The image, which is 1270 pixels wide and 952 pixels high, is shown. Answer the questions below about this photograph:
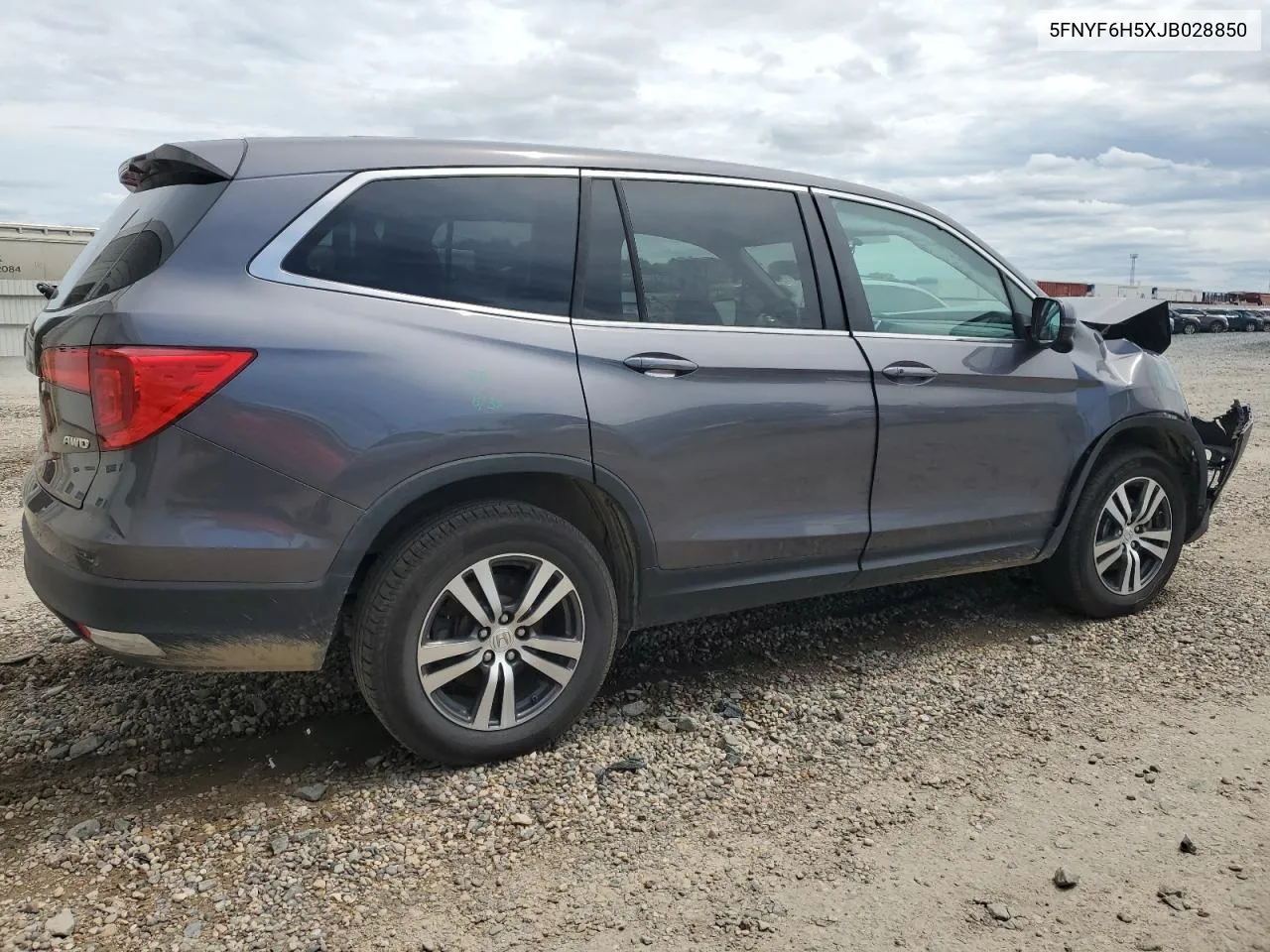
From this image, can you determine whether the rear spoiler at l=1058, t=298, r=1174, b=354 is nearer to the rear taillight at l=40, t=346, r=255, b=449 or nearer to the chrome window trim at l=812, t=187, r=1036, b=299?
the chrome window trim at l=812, t=187, r=1036, b=299

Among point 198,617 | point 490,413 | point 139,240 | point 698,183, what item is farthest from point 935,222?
point 198,617

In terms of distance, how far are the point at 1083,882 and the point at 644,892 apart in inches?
44.0

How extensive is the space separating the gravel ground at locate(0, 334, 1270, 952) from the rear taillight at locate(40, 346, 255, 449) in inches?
43.9

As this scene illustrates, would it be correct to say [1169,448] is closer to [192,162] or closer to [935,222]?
[935,222]

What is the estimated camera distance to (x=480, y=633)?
2.97 metres

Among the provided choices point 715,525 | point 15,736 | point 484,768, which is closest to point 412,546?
point 484,768

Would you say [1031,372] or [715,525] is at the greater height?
[1031,372]

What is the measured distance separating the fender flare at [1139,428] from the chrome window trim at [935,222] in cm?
71

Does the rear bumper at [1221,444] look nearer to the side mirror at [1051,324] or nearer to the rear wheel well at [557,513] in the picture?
the side mirror at [1051,324]

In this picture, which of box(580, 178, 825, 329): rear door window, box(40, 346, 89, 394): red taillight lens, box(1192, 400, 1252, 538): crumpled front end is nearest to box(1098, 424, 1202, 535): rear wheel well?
box(1192, 400, 1252, 538): crumpled front end

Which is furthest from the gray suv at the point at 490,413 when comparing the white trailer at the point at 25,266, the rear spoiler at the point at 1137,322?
the white trailer at the point at 25,266

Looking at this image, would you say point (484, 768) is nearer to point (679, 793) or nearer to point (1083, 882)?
point (679, 793)

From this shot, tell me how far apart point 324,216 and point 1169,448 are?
388cm

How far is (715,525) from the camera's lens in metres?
3.34
